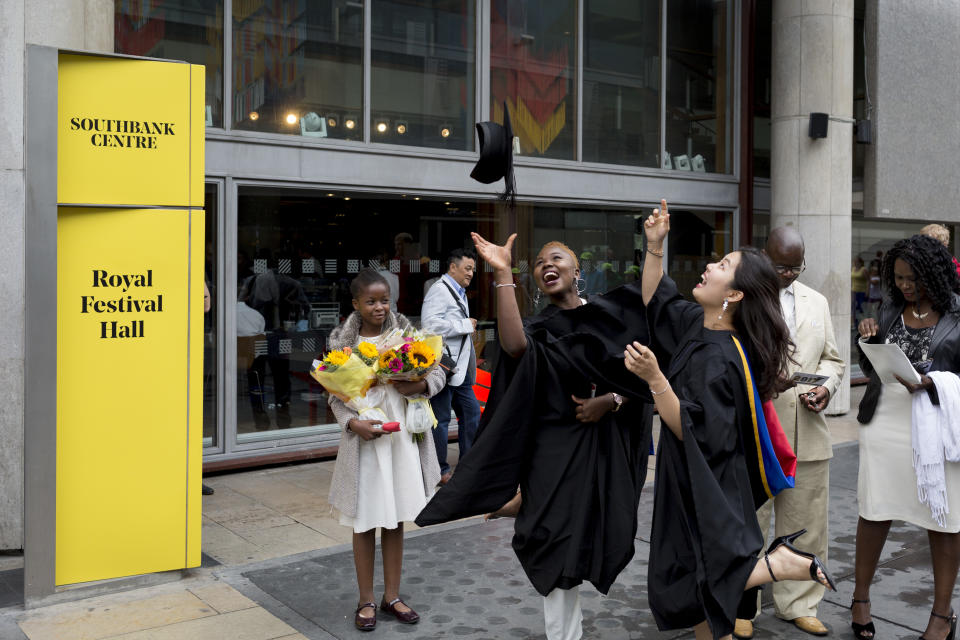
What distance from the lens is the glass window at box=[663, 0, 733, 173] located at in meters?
11.5

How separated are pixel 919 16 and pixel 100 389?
1144 cm

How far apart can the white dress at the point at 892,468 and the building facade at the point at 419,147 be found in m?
2.78

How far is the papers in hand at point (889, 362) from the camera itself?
4.47 metres

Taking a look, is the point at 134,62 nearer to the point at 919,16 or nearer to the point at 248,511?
the point at 248,511

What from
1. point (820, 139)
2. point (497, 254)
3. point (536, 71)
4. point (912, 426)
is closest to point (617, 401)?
point (497, 254)

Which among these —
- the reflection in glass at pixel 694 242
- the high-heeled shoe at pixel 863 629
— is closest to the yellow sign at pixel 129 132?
the high-heeled shoe at pixel 863 629

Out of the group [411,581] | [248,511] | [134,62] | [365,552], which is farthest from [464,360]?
[134,62]

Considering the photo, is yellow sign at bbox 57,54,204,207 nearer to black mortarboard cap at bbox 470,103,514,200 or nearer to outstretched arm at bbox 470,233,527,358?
black mortarboard cap at bbox 470,103,514,200

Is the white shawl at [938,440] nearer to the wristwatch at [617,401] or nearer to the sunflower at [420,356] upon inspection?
the wristwatch at [617,401]

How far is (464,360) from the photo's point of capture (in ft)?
25.5

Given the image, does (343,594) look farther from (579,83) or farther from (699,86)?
(699,86)

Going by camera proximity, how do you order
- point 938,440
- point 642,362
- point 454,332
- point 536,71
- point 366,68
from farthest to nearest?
point 536,71 < point 366,68 < point 454,332 < point 938,440 < point 642,362

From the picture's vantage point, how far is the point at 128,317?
514 centimetres

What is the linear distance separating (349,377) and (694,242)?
7.88 meters
